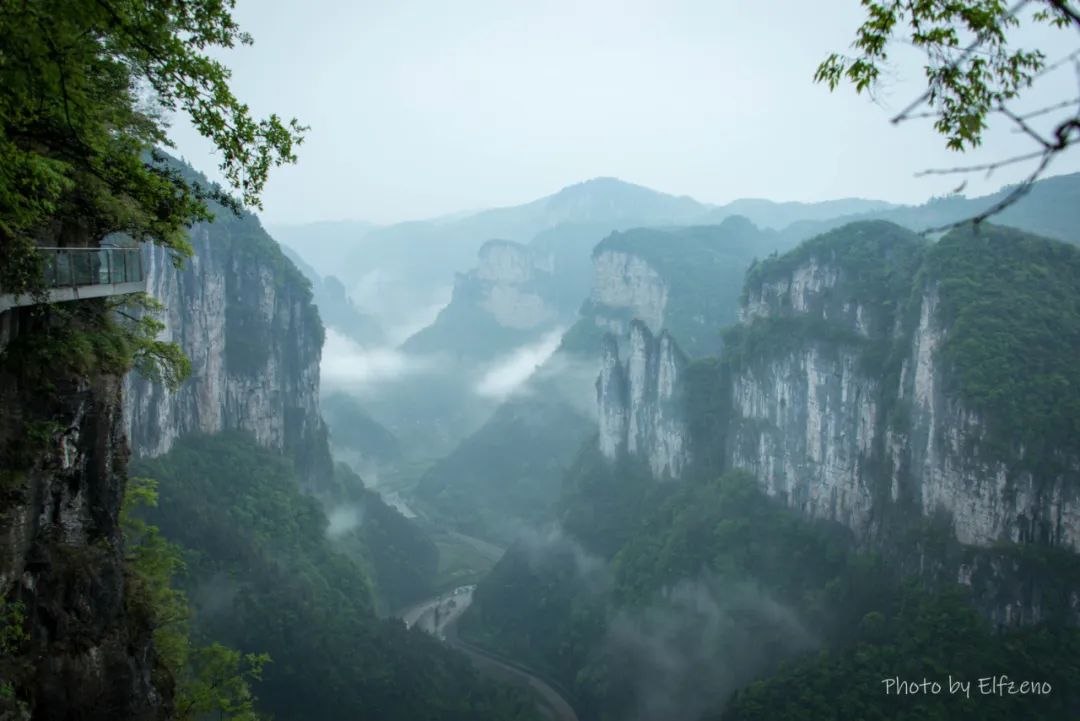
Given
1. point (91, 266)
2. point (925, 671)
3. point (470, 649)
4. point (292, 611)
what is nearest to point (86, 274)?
point (91, 266)

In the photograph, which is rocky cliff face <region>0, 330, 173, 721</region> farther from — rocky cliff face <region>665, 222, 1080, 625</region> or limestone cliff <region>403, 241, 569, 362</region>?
limestone cliff <region>403, 241, 569, 362</region>

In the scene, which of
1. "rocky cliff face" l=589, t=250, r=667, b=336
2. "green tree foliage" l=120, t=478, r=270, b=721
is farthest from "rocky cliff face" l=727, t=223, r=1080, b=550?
"green tree foliage" l=120, t=478, r=270, b=721

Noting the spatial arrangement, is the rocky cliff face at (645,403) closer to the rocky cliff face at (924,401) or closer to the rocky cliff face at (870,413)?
the rocky cliff face at (924,401)

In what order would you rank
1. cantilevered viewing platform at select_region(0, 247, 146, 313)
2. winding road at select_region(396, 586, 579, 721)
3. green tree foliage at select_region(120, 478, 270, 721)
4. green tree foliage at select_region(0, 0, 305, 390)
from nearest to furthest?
green tree foliage at select_region(0, 0, 305, 390), cantilevered viewing platform at select_region(0, 247, 146, 313), green tree foliage at select_region(120, 478, 270, 721), winding road at select_region(396, 586, 579, 721)

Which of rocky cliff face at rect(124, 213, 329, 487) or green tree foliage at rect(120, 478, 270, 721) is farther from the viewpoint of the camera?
rocky cliff face at rect(124, 213, 329, 487)

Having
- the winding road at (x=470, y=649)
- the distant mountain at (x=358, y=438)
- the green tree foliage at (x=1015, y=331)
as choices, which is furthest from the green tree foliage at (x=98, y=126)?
the distant mountain at (x=358, y=438)

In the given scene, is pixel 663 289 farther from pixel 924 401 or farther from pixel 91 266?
pixel 91 266
